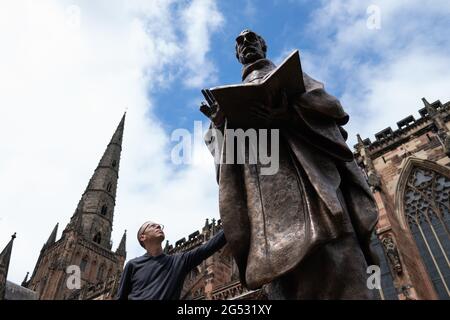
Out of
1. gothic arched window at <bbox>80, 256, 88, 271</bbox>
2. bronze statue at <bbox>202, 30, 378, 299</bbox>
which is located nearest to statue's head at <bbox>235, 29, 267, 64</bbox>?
bronze statue at <bbox>202, 30, 378, 299</bbox>

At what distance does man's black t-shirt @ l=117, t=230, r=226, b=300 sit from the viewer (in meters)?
1.93

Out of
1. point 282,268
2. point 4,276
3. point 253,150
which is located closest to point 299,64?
point 253,150

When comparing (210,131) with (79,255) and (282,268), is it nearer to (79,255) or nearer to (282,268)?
(282,268)

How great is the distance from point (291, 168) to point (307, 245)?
518mm

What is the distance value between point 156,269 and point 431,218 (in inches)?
524

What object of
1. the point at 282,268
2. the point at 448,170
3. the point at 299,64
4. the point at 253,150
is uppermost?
the point at 448,170

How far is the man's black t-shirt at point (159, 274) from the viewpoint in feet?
6.34

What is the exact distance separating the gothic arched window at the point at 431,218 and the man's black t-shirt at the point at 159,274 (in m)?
11.8

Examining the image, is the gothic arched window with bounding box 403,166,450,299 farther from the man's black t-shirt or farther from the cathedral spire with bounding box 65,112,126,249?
the cathedral spire with bounding box 65,112,126,249

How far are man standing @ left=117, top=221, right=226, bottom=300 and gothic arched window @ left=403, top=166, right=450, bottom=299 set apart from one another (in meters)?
11.8

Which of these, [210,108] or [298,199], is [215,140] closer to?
[210,108]

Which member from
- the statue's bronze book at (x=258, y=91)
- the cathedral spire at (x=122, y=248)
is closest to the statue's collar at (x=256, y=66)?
the statue's bronze book at (x=258, y=91)

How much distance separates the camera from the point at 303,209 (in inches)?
70.1
